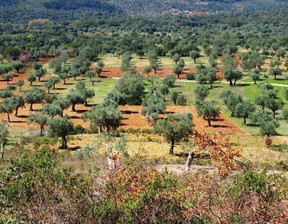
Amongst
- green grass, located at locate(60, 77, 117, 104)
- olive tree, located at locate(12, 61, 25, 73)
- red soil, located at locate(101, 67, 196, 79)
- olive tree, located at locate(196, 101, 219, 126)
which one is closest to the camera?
olive tree, located at locate(196, 101, 219, 126)

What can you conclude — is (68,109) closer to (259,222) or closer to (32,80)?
(32,80)

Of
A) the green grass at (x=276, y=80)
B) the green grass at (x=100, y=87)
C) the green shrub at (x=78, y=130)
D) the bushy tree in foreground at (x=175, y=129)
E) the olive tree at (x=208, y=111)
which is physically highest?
the bushy tree in foreground at (x=175, y=129)

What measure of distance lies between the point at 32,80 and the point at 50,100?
82.6 feet

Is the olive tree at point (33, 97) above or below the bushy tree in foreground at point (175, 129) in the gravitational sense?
below

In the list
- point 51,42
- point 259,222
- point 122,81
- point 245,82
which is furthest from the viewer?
point 51,42

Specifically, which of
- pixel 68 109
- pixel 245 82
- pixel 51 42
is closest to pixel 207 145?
pixel 68 109

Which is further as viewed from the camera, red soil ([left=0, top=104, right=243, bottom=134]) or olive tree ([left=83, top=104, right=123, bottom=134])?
red soil ([left=0, top=104, right=243, bottom=134])

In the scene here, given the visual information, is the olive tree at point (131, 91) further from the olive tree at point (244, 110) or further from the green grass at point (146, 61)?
the green grass at point (146, 61)

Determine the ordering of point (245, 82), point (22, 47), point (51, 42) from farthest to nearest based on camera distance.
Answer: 1. point (51, 42)
2. point (22, 47)
3. point (245, 82)

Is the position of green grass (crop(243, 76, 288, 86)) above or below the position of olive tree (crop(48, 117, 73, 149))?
below

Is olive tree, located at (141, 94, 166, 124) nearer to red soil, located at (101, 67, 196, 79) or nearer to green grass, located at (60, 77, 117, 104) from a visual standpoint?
green grass, located at (60, 77, 117, 104)

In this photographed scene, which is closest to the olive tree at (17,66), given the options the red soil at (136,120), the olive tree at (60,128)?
the red soil at (136,120)

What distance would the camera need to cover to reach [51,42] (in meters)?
187

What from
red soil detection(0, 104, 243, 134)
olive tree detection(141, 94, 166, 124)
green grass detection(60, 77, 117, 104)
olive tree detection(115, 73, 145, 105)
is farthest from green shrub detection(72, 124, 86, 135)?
green grass detection(60, 77, 117, 104)
